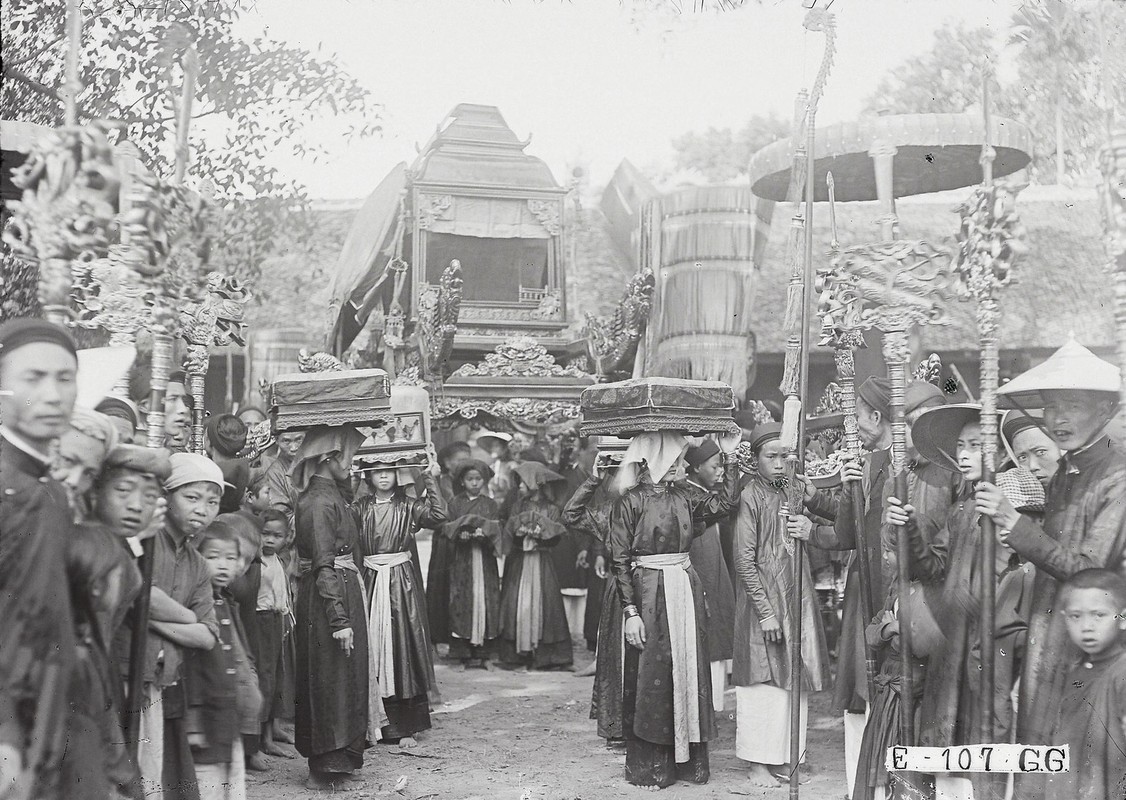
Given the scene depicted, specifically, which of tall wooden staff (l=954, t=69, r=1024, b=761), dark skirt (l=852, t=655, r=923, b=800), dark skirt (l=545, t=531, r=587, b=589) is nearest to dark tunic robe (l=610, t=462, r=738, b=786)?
dark skirt (l=852, t=655, r=923, b=800)

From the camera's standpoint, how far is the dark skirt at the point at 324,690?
17.9 feet

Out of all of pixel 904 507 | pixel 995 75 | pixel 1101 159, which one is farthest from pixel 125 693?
pixel 995 75

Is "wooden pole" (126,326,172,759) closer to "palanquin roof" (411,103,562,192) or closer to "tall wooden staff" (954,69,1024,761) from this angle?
"tall wooden staff" (954,69,1024,761)

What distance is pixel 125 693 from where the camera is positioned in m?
3.54

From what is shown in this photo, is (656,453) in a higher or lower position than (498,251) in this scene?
lower

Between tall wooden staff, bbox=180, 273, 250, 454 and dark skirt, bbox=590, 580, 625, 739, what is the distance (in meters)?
2.39

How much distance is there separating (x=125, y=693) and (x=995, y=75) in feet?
14.9

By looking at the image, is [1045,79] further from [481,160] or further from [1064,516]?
[481,160]

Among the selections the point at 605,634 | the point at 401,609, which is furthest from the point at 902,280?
the point at 401,609

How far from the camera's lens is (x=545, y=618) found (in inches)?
341

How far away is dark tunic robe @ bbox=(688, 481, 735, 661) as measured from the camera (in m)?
7.31

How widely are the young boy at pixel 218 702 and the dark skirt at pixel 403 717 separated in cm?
252

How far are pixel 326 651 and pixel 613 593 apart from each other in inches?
62.5

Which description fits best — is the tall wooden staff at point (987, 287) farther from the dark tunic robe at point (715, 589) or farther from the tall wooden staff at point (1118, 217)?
the dark tunic robe at point (715, 589)
